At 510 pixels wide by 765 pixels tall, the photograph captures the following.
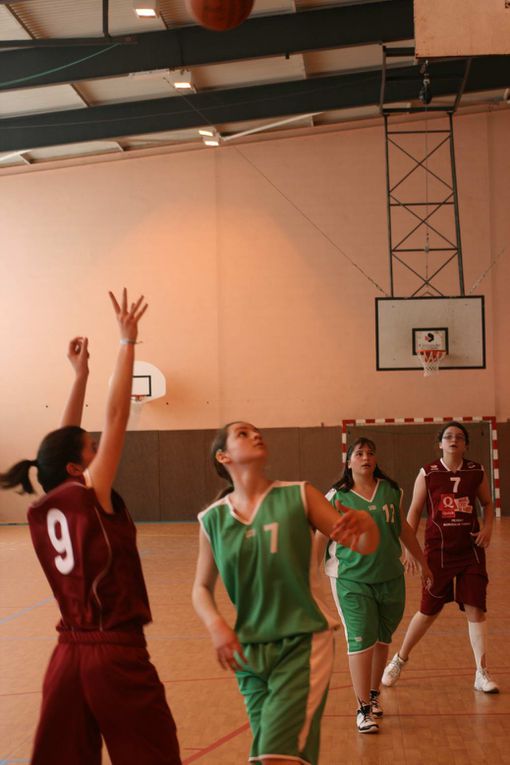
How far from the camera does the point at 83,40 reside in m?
11.9

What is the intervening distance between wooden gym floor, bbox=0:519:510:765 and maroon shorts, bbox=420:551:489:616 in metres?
0.52

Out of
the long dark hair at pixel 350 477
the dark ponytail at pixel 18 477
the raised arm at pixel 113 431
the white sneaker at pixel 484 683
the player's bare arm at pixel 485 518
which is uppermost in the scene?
the raised arm at pixel 113 431

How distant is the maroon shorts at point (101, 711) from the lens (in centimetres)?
286

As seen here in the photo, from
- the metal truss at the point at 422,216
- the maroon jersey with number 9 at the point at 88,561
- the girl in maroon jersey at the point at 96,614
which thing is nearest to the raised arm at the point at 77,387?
the girl in maroon jersey at the point at 96,614

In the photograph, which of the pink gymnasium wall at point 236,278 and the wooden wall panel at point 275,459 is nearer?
the wooden wall panel at point 275,459

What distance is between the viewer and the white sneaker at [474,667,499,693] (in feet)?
18.6

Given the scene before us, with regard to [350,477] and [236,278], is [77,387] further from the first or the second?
[236,278]

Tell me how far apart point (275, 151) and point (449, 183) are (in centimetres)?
313

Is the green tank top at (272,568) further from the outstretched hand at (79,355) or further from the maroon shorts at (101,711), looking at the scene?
the outstretched hand at (79,355)

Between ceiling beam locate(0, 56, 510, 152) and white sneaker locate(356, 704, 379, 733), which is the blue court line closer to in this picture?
white sneaker locate(356, 704, 379, 733)

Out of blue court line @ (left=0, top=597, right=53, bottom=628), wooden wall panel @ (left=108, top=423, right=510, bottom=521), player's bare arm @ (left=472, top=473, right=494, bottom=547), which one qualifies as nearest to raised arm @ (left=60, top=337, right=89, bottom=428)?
player's bare arm @ (left=472, top=473, right=494, bottom=547)

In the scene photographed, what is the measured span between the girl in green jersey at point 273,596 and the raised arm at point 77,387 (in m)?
0.64

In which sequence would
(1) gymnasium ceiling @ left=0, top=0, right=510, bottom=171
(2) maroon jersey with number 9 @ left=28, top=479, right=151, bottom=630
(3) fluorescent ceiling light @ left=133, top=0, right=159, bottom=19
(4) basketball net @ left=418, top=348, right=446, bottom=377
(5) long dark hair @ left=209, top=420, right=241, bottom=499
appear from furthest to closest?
1. (4) basketball net @ left=418, top=348, right=446, bottom=377
2. (1) gymnasium ceiling @ left=0, top=0, right=510, bottom=171
3. (3) fluorescent ceiling light @ left=133, top=0, right=159, bottom=19
4. (5) long dark hair @ left=209, top=420, right=241, bottom=499
5. (2) maroon jersey with number 9 @ left=28, top=479, right=151, bottom=630

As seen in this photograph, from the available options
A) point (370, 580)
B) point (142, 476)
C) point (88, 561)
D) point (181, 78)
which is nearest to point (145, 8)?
point (181, 78)
